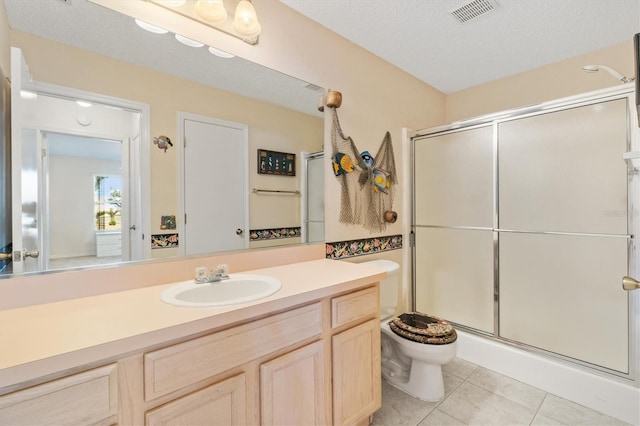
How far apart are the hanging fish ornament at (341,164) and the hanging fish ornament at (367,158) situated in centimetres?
16

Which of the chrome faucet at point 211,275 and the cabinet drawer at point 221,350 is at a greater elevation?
the chrome faucet at point 211,275

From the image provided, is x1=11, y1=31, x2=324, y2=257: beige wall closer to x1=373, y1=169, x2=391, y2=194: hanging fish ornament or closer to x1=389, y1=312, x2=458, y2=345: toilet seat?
x1=373, y1=169, x2=391, y2=194: hanging fish ornament

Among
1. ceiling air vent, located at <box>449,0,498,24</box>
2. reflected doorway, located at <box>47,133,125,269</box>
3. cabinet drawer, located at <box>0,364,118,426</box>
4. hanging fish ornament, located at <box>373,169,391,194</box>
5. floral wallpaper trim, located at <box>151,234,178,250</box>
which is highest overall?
ceiling air vent, located at <box>449,0,498,24</box>

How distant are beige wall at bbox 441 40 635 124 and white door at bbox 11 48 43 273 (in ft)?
10.6

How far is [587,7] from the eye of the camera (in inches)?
67.6

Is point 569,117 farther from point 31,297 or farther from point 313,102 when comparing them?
point 31,297

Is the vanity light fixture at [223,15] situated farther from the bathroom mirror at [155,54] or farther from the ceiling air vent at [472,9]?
the ceiling air vent at [472,9]

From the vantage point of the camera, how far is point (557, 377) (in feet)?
6.13

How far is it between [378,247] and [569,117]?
1539 millimetres

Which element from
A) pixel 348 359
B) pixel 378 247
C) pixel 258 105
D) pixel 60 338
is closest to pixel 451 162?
pixel 378 247

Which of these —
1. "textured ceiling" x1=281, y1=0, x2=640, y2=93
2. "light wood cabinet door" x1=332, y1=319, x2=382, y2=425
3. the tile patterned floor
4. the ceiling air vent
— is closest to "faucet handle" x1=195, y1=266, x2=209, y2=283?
"light wood cabinet door" x1=332, y1=319, x2=382, y2=425

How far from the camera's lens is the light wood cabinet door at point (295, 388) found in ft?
3.57

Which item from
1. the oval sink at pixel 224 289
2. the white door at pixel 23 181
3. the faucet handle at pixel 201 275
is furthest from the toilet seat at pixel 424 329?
the white door at pixel 23 181

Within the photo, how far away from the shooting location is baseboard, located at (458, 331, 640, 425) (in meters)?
1.64
